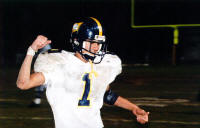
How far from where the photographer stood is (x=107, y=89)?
12.4 ft

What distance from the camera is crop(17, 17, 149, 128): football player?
3342mm

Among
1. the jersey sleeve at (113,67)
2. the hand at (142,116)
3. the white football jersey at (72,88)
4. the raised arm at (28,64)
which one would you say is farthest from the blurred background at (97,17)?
the raised arm at (28,64)

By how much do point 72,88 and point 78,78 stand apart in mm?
102

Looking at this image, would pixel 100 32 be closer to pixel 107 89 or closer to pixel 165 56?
pixel 107 89

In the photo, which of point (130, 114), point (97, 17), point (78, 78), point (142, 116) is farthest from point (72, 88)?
point (97, 17)

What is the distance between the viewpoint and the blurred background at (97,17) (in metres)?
38.3

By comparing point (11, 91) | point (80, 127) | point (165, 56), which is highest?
point (80, 127)

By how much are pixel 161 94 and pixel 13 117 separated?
194 inches

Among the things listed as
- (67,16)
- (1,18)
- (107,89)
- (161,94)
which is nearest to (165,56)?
(67,16)

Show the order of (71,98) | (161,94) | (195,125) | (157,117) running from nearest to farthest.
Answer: (71,98)
(195,125)
(157,117)
(161,94)

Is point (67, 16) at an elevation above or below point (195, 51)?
above

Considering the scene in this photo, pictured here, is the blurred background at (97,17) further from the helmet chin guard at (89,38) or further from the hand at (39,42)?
the hand at (39,42)

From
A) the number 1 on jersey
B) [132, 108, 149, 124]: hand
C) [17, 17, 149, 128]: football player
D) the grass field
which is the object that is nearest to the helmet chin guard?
[17, 17, 149, 128]: football player

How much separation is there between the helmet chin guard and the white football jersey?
3.3 inches
